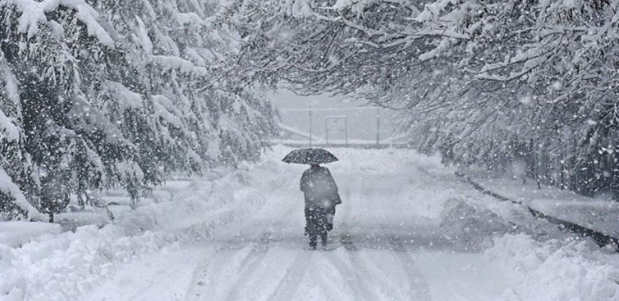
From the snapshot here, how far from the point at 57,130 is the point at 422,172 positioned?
68.8 feet

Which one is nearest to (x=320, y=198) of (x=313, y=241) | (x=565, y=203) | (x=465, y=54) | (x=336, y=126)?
(x=313, y=241)

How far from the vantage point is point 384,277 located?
9.12 metres

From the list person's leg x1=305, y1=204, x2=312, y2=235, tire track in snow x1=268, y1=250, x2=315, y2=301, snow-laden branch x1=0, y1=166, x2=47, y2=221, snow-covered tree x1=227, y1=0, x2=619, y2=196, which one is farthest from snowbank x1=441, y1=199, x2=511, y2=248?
snow-laden branch x1=0, y1=166, x2=47, y2=221

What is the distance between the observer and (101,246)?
Answer: 9.67m

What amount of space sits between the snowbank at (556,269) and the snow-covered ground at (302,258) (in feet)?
0.06

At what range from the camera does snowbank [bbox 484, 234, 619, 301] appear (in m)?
7.43

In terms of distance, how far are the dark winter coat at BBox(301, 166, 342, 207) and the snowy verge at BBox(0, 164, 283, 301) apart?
2286 mm

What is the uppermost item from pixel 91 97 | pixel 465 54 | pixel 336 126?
pixel 465 54

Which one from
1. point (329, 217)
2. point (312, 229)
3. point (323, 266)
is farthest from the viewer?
point (329, 217)

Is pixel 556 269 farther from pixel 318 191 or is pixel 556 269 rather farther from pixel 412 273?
pixel 318 191

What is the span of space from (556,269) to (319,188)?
Answer: 16.1 feet

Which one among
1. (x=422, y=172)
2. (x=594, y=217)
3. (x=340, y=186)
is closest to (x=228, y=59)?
(x=594, y=217)

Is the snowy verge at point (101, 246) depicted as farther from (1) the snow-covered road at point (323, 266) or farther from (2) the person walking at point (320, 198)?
(2) the person walking at point (320, 198)

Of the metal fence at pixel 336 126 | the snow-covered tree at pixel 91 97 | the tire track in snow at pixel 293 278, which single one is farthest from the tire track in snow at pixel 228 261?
the metal fence at pixel 336 126
